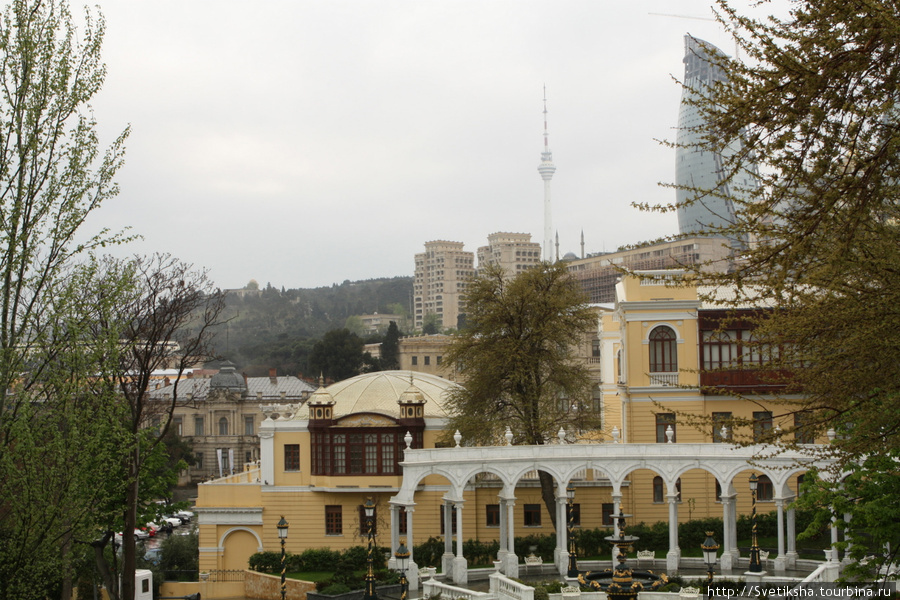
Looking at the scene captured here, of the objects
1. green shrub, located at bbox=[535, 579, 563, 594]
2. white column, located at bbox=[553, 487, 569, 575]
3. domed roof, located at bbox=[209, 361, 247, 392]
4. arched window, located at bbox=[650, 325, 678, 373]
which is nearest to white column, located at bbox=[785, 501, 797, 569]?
white column, located at bbox=[553, 487, 569, 575]

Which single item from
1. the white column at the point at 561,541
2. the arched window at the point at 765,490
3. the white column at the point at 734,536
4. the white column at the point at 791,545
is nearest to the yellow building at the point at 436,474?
the arched window at the point at 765,490

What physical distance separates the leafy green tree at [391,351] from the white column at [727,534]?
89236mm

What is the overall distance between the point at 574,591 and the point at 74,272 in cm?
2006

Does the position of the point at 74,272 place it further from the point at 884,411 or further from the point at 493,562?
the point at 493,562

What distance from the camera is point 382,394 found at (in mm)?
46844

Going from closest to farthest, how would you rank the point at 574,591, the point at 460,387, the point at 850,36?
the point at 850,36
the point at 574,591
the point at 460,387

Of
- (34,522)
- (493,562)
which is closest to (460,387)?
(493,562)

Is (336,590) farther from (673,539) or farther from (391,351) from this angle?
(391,351)

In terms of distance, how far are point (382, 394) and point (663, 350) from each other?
1241cm

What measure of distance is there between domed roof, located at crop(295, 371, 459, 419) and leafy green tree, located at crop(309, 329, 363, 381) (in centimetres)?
6539

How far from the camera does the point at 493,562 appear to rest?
132 ft

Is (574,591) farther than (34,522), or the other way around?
(574,591)

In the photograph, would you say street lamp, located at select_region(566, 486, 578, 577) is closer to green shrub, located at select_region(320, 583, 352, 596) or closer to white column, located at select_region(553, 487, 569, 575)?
white column, located at select_region(553, 487, 569, 575)

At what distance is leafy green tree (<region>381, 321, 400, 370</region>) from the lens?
128 m
